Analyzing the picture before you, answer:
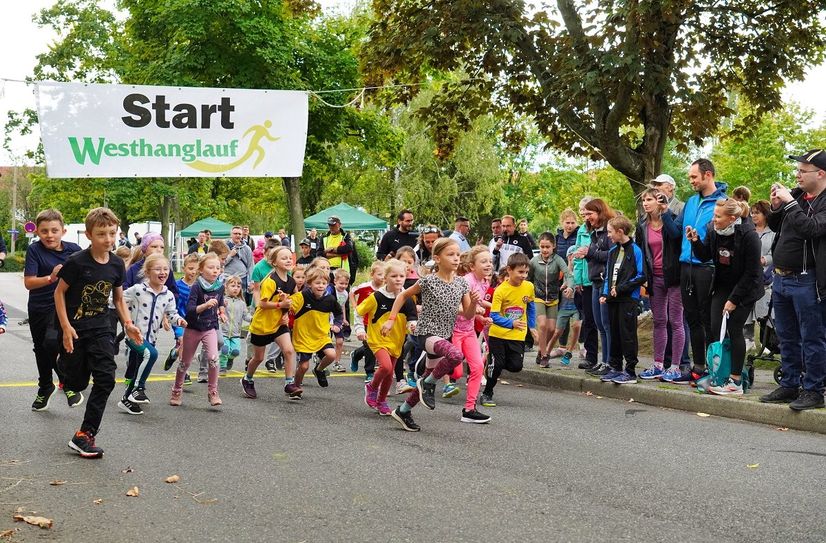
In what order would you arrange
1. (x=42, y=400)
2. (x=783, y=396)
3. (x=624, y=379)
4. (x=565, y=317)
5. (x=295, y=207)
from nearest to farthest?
(x=783, y=396)
(x=42, y=400)
(x=624, y=379)
(x=565, y=317)
(x=295, y=207)

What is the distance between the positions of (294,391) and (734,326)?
437 centimetres

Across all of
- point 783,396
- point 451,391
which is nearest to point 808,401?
point 783,396

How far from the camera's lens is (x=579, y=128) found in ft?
51.6

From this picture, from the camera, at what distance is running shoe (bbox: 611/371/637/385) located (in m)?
10.5

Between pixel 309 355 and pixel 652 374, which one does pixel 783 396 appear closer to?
pixel 652 374

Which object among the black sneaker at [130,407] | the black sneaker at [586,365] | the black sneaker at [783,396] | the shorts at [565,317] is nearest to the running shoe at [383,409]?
the black sneaker at [130,407]

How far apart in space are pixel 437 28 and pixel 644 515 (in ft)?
37.4

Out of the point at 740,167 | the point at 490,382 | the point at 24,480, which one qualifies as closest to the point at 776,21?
the point at 490,382

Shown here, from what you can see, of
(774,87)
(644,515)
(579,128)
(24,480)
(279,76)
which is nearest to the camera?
(644,515)

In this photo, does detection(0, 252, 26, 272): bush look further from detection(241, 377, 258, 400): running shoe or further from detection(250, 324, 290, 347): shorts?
detection(250, 324, 290, 347): shorts

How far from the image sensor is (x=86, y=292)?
728cm

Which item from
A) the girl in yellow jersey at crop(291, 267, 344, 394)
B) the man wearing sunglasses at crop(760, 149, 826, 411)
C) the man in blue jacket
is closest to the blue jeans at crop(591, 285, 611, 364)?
the man in blue jacket

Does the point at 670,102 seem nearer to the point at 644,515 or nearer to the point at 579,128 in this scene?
the point at 579,128

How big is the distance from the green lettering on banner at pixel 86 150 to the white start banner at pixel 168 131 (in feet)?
0.05
